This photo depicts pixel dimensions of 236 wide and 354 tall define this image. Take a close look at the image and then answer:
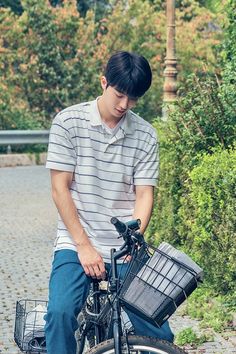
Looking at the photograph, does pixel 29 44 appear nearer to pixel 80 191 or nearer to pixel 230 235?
pixel 230 235

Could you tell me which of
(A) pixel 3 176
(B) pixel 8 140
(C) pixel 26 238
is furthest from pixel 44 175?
(C) pixel 26 238

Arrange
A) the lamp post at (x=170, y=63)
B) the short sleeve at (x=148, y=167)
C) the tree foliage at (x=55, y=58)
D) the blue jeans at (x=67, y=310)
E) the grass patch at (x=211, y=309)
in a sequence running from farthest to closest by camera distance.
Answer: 1. the tree foliage at (x=55, y=58)
2. the lamp post at (x=170, y=63)
3. the grass patch at (x=211, y=309)
4. the short sleeve at (x=148, y=167)
5. the blue jeans at (x=67, y=310)

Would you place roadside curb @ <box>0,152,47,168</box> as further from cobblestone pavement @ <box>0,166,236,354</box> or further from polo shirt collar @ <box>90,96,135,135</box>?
polo shirt collar @ <box>90,96,135,135</box>

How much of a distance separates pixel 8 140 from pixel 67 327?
53.5 feet

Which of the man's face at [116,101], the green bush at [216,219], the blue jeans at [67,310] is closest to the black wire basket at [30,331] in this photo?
the blue jeans at [67,310]

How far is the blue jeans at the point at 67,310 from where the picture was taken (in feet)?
14.5

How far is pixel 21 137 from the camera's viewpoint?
20.7 metres

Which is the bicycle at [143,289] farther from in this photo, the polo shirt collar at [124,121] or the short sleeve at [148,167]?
the polo shirt collar at [124,121]

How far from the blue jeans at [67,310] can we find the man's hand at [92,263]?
65mm

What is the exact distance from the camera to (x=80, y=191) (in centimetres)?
463

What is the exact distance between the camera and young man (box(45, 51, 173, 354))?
445 cm

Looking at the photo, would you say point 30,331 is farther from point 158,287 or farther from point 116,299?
point 158,287

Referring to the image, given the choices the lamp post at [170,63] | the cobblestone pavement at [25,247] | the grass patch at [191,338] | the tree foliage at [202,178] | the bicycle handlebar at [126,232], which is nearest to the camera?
the bicycle handlebar at [126,232]

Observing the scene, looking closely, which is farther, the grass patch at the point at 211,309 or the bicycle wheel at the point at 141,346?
the grass patch at the point at 211,309
